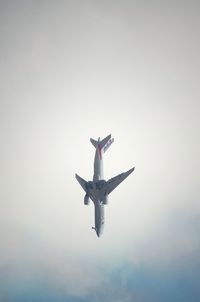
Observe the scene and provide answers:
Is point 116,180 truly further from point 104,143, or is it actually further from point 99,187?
point 104,143

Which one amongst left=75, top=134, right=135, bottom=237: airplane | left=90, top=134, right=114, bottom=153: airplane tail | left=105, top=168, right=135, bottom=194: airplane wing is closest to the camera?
left=105, top=168, right=135, bottom=194: airplane wing

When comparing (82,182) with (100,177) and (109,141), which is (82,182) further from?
(109,141)

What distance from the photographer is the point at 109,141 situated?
148 m

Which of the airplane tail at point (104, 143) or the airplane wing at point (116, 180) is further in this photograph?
the airplane tail at point (104, 143)

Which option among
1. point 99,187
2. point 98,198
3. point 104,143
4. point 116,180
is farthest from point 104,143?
point 98,198

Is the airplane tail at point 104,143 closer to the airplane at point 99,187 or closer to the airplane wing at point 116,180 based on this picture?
the airplane at point 99,187

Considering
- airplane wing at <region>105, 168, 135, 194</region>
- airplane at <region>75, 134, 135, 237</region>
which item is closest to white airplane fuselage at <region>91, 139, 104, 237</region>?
airplane at <region>75, 134, 135, 237</region>

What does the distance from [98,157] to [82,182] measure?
11076 millimetres

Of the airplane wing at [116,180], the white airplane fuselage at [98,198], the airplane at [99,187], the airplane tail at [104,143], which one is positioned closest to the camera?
the airplane wing at [116,180]

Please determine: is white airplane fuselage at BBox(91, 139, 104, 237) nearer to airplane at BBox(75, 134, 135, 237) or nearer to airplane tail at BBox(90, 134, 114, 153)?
airplane at BBox(75, 134, 135, 237)

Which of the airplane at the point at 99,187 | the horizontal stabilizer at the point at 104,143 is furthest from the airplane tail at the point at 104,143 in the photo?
the airplane at the point at 99,187

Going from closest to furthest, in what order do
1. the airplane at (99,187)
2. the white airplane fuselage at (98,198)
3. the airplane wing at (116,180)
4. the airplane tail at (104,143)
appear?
1. the airplane wing at (116,180)
2. the airplane at (99,187)
3. the white airplane fuselage at (98,198)
4. the airplane tail at (104,143)

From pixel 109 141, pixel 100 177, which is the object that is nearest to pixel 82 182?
pixel 100 177

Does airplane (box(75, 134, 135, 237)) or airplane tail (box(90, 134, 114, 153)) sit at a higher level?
airplane tail (box(90, 134, 114, 153))
